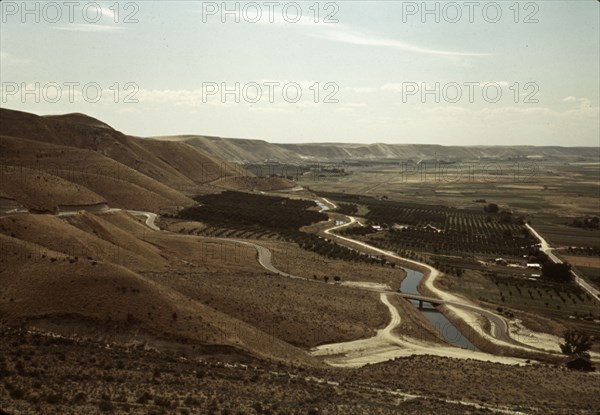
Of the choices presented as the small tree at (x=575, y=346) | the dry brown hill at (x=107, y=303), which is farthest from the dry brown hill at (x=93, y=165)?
the small tree at (x=575, y=346)

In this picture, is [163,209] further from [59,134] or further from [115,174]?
[59,134]

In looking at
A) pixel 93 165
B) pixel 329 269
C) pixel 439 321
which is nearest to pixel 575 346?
pixel 439 321

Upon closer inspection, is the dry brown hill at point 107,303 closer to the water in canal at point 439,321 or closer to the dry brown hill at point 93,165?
the water in canal at point 439,321

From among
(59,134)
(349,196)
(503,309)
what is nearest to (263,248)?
(503,309)

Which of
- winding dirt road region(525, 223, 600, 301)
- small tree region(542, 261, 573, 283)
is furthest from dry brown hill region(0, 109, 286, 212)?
winding dirt road region(525, 223, 600, 301)

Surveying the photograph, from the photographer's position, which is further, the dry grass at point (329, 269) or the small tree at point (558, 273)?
the small tree at point (558, 273)

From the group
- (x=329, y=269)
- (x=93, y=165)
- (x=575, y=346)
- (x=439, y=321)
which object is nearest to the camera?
(x=575, y=346)

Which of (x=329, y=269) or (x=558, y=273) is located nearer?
(x=329, y=269)

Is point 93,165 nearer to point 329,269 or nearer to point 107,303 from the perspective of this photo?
point 329,269
